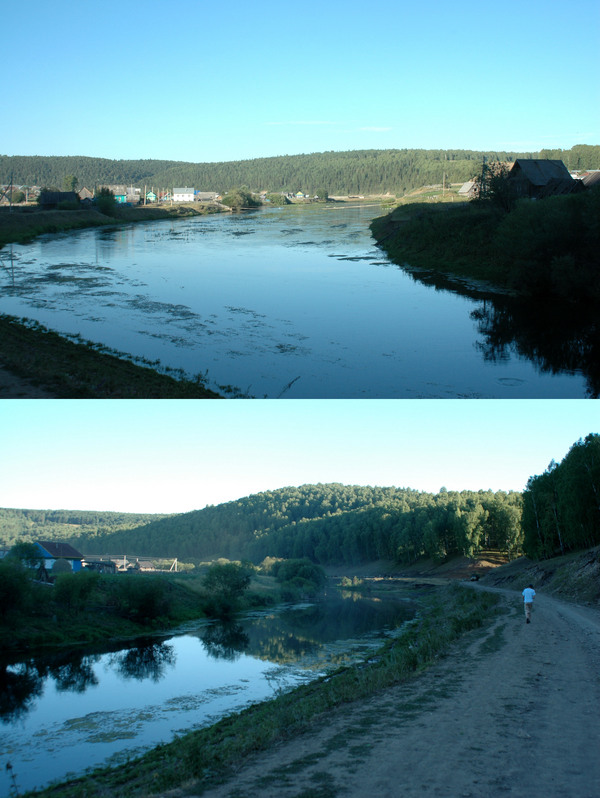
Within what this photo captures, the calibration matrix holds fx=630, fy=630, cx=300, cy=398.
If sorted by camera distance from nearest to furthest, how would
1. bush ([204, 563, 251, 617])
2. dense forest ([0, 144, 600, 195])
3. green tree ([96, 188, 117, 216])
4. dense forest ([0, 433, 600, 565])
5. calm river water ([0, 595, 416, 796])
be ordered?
calm river water ([0, 595, 416, 796]) < dense forest ([0, 433, 600, 565]) < bush ([204, 563, 251, 617]) < green tree ([96, 188, 117, 216]) < dense forest ([0, 144, 600, 195])

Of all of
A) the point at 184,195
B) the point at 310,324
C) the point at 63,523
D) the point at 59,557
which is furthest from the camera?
the point at 63,523

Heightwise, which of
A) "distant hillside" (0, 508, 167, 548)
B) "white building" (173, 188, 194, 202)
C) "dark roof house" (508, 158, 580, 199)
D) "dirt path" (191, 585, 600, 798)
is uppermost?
"white building" (173, 188, 194, 202)

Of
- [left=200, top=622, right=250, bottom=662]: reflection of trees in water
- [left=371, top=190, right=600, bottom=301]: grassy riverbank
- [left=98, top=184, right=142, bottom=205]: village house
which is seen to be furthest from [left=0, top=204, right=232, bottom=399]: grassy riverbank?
[left=98, top=184, right=142, bottom=205]: village house

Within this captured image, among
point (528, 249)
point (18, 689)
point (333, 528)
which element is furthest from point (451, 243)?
point (333, 528)

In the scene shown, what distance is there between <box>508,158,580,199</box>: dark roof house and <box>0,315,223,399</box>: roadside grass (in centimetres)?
2842

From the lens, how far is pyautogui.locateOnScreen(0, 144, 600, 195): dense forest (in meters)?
94.0

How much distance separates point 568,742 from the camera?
6.02m

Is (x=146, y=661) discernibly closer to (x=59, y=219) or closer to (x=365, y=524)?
(x=59, y=219)

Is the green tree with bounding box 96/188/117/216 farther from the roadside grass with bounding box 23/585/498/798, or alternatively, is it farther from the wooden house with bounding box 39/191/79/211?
the roadside grass with bounding box 23/585/498/798

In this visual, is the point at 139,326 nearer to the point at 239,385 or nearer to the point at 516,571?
the point at 239,385

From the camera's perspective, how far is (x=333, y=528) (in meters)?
90.1

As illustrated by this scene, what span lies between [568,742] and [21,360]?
45.0ft

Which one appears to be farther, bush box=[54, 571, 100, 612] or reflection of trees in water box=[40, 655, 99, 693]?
bush box=[54, 571, 100, 612]

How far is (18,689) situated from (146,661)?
535cm
